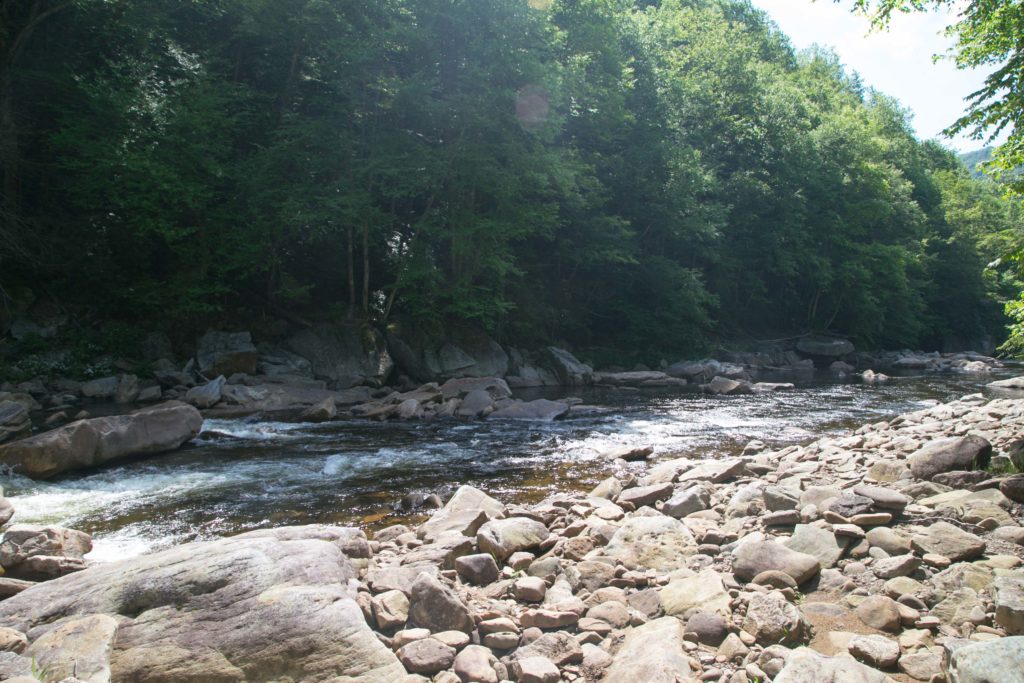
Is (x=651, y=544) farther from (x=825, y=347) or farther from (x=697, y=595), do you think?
(x=825, y=347)

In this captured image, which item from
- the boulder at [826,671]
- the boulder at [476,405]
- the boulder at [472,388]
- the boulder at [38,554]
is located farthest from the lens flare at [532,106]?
the boulder at [826,671]

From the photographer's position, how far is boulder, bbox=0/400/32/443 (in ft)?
33.8

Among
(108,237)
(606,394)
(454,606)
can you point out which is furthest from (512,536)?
(108,237)

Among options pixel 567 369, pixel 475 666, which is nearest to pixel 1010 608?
pixel 475 666

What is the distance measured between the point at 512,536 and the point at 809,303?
37343mm

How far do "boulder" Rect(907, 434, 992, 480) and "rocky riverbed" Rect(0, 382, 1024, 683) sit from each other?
71cm

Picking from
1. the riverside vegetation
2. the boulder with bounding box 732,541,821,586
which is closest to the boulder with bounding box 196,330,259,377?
the riverside vegetation

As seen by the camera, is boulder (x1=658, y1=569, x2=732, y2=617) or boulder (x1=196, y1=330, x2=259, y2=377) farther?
boulder (x1=196, y1=330, x2=259, y2=377)

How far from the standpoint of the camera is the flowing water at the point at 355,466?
7.16 m

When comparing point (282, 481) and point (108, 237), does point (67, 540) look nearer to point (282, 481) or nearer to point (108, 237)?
point (282, 481)

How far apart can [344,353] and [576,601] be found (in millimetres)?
15644

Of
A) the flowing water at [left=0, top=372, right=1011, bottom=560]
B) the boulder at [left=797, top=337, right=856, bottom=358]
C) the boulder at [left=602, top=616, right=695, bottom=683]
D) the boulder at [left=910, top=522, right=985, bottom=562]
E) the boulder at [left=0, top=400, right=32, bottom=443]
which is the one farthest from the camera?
the boulder at [left=797, top=337, right=856, bottom=358]

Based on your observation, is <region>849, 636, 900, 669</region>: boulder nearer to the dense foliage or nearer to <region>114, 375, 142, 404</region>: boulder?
the dense foliage

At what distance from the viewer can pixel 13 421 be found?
420 inches
